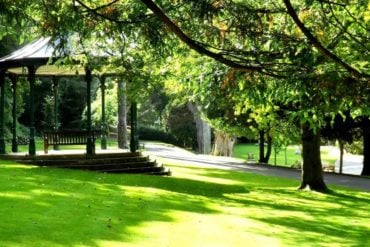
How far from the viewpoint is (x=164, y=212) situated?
1174cm

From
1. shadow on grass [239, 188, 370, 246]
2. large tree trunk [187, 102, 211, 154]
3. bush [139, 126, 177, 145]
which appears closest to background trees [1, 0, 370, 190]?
shadow on grass [239, 188, 370, 246]

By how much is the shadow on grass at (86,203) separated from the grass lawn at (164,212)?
2 cm

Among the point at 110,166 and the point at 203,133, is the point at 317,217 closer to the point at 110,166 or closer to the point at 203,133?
the point at 110,166

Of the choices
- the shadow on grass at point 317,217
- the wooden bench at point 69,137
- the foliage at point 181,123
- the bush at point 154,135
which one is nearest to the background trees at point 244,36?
the shadow on grass at point 317,217

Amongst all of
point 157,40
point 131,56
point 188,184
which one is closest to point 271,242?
point 131,56

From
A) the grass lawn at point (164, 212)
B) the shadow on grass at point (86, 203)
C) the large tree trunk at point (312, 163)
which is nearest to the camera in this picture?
the shadow on grass at point (86, 203)

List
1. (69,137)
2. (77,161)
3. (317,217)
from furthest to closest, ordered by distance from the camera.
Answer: (69,137) → (77,161) → (317,217)

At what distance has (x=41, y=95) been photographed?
156 feet

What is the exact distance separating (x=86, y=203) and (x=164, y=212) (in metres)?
1.85

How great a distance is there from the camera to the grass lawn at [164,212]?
9.21 metres

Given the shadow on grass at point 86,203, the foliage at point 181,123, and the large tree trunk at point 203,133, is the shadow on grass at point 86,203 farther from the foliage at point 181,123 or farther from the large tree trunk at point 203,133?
the foliage at point 181,123

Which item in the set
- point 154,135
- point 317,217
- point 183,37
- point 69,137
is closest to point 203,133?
point 154,135

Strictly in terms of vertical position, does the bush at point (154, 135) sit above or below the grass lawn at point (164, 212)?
above

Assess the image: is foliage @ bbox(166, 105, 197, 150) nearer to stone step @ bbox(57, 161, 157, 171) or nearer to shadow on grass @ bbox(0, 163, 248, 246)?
stone step @ bbox(57, 161, 157, 171)
